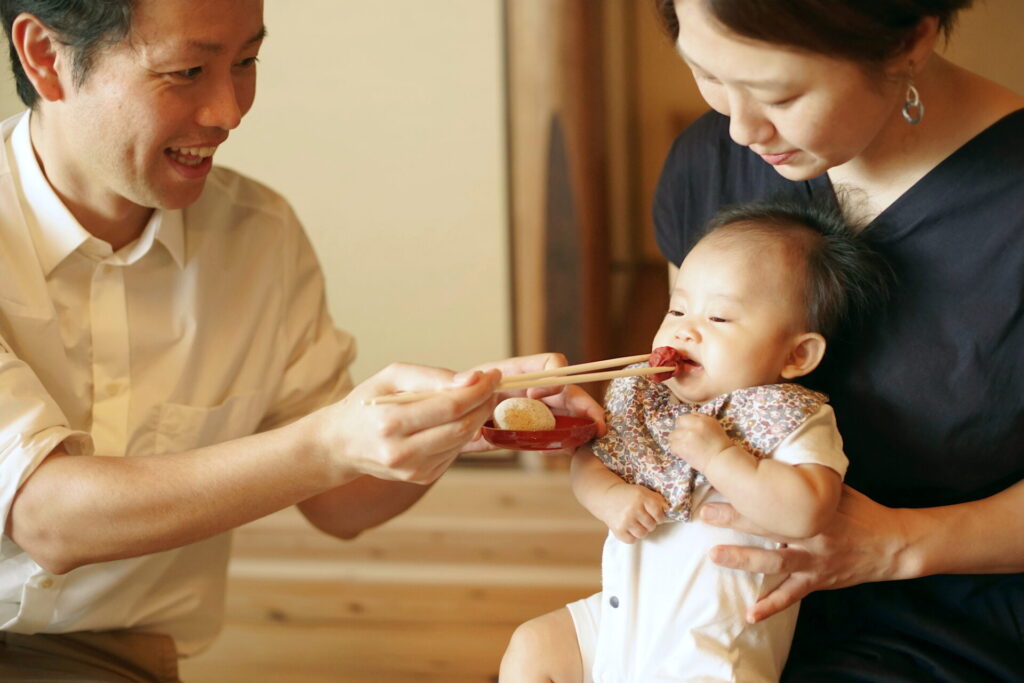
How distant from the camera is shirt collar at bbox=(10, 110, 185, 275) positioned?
1.72 metres

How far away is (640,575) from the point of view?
1.41 metres

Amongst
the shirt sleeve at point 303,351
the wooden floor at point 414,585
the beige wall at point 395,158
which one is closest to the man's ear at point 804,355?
the shirt sleeve at point 303,351

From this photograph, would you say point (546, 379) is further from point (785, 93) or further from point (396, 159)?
point (396, 159)

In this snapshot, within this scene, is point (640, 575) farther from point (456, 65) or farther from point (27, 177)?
point (456, 65)

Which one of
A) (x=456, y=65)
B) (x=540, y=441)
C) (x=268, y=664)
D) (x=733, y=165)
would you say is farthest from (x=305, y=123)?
(x=540, y=441)

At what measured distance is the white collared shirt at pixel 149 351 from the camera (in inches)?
66.8

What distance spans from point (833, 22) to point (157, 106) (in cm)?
99

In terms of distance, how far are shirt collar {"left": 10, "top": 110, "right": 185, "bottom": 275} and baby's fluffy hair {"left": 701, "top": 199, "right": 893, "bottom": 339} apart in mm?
938

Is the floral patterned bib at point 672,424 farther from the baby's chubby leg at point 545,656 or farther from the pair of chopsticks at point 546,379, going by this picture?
the baby's chubby leg at point 545,656

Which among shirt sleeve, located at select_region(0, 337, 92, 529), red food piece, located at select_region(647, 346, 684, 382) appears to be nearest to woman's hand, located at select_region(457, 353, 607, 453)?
red food piece, located at select_region(647, 346, 684, 382)

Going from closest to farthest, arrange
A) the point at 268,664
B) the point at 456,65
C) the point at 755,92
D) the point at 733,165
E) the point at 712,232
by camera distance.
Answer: the point at 755,92 → the point at 712,232 → the point at 733,165 → the point at 268,664 → the point at 456,65

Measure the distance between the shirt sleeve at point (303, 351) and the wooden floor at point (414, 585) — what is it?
1.04m

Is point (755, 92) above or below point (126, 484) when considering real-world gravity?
above

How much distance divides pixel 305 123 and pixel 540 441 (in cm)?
232
